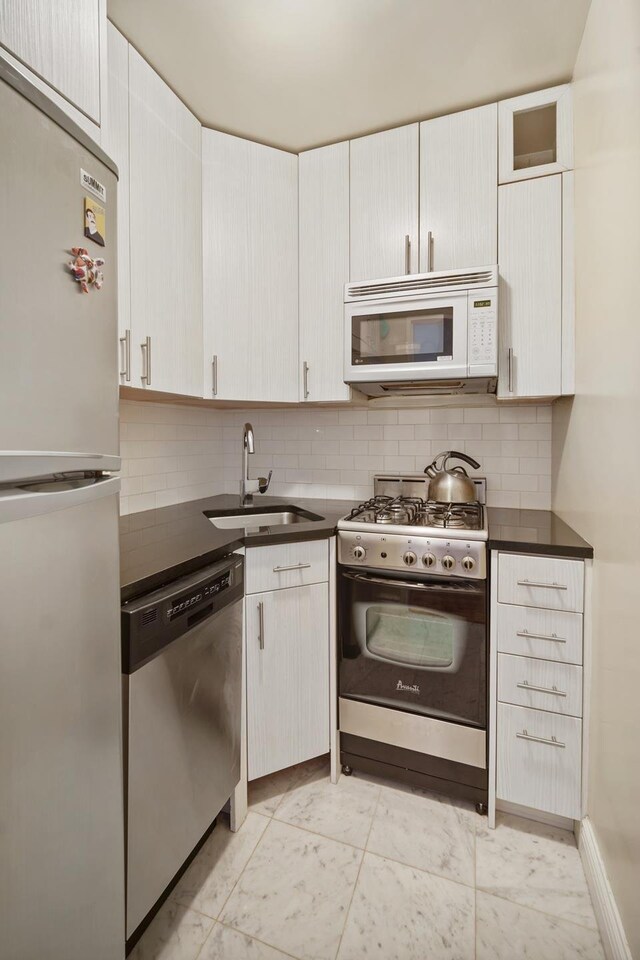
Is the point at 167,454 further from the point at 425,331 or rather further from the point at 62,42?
the point at 62,42

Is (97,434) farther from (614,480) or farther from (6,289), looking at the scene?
(614,480)

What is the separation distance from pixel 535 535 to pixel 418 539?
0.41m

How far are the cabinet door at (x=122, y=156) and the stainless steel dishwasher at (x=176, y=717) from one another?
2.47 ft

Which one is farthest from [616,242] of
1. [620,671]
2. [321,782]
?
[321,782]

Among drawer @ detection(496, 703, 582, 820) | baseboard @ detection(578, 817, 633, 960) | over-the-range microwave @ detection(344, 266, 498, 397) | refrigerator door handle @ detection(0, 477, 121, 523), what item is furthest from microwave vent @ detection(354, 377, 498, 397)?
baseboard @ detection(578, 817, 633, 960)

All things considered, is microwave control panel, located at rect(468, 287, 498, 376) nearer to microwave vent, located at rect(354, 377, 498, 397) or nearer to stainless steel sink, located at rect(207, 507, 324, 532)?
microwave vent, located at rect(354, 377, 498, 397)

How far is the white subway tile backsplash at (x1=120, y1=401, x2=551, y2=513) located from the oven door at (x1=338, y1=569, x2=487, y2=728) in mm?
689

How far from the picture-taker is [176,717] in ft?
4.16

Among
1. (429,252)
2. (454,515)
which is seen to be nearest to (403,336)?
(429,252)

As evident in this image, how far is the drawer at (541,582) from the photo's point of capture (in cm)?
153

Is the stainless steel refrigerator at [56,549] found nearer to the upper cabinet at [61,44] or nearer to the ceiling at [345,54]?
the upper cabinet at [61,44]

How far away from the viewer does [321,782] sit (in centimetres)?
188

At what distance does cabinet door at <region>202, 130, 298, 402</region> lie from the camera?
6.46 ft

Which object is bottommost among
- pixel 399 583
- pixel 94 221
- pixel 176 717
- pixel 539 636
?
pixel 176 717
